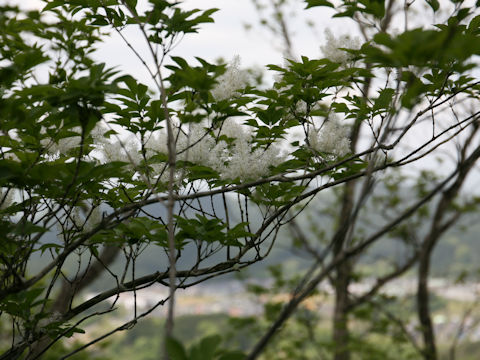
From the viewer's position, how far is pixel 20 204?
128 cm

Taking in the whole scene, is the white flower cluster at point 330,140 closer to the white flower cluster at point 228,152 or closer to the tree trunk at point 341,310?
the white flower cluster at point 228,152

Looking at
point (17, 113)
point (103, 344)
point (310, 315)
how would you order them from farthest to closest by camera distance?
point (310, 315), point (103, 344), point (17, 113)

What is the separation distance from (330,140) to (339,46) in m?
0.31

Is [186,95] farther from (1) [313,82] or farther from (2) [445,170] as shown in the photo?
(2) [445,170]

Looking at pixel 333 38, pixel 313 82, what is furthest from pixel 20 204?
pixel 333 38

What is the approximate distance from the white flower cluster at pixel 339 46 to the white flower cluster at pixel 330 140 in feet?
0.69

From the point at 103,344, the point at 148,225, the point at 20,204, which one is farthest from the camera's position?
the point at 103,344

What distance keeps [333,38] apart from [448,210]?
489 cm

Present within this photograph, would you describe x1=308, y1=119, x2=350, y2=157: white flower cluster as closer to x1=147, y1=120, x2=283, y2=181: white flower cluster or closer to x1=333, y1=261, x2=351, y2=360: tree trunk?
x1=147, y1=120, x2=283, y2=181: white flower cluster

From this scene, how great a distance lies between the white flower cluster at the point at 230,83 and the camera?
1255mm

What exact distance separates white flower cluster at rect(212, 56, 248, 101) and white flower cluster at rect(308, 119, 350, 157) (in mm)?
274

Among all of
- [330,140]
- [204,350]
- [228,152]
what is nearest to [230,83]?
[228,152]

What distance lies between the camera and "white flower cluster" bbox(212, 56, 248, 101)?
1255 mm

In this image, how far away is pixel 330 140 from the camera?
1372mm
